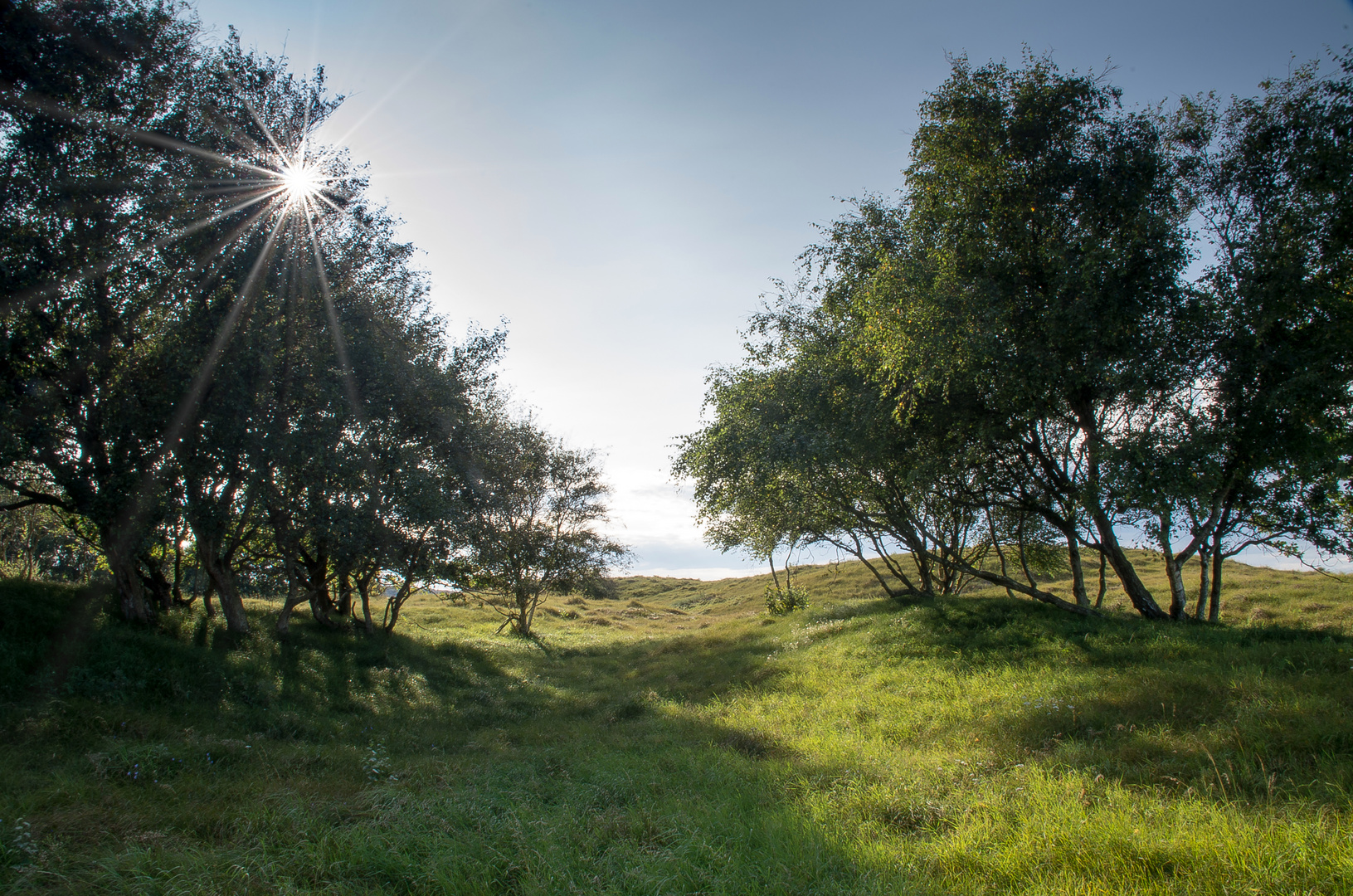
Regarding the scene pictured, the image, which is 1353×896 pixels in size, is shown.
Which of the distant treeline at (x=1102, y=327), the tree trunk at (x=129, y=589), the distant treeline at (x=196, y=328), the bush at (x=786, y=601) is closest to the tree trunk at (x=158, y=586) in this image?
the distant treeline at (x=196, y=328)

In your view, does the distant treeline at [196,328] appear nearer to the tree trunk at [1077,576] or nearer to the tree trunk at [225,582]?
the tree trunk at [225,582]

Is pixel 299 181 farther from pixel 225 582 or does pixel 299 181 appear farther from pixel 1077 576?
pixel 1077 576

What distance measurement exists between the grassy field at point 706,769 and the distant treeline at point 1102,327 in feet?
13.4

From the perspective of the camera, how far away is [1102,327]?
1329 centimetres

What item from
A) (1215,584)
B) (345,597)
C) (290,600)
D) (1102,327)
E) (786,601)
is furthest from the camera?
(786,601)

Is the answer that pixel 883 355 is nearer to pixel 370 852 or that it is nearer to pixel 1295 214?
pixel 1295 214

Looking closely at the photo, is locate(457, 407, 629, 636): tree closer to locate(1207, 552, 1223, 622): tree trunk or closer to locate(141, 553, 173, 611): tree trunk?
locate(141, 553, 173, 611): tree trunk

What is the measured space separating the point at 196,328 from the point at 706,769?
1467 cm

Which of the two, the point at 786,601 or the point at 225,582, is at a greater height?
the point at 225,582

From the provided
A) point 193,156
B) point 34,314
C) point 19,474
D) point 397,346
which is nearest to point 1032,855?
point 397,346

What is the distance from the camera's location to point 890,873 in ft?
17.5

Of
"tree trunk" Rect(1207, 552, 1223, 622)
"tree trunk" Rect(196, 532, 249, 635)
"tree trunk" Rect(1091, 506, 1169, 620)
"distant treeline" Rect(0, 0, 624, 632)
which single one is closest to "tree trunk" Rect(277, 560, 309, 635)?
"distant treeline" Rect(0, 0, 624, 632)

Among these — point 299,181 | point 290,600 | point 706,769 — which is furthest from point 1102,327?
point 290,600

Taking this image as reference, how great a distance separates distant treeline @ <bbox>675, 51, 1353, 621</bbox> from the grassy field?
408 centimetres
